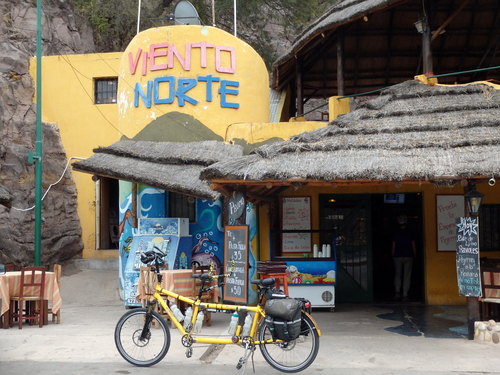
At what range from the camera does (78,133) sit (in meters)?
19.3

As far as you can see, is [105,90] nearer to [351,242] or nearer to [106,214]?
[106,214]

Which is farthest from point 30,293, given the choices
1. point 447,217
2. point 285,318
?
point 447,217

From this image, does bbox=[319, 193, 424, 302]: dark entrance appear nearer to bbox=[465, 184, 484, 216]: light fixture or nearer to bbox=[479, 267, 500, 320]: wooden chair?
bbox=[479, 267, 500, 320]: wooden chair

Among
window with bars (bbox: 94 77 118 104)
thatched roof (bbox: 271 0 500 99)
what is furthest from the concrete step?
thatched roof (bbox: 271 0 500 99)

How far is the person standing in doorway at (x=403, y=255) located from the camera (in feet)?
43.0

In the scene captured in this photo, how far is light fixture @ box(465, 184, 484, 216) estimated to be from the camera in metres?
8.85

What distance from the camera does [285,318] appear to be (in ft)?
21.6

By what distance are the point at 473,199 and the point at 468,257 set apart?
85cm

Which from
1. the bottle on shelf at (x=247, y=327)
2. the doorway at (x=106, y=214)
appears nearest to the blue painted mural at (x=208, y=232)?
the bottle on shelf at (x=247, y=327)

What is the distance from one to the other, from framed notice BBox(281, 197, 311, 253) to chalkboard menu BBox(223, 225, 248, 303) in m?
3.36

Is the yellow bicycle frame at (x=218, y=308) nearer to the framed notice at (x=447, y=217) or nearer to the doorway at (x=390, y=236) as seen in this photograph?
the framed notice at (x=447, y=217)

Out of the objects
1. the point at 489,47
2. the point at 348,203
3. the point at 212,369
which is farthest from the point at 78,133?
the point at 212,369

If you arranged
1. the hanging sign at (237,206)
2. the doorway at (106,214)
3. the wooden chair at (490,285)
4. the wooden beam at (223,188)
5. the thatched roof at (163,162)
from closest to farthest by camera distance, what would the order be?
the wooden chair at (490,285), the wooden beam at (223,188), the hanging sign at (237,206), the thatched roof at (163,162), the doorway at (106,214)

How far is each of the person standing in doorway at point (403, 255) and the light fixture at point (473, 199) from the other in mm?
4207
